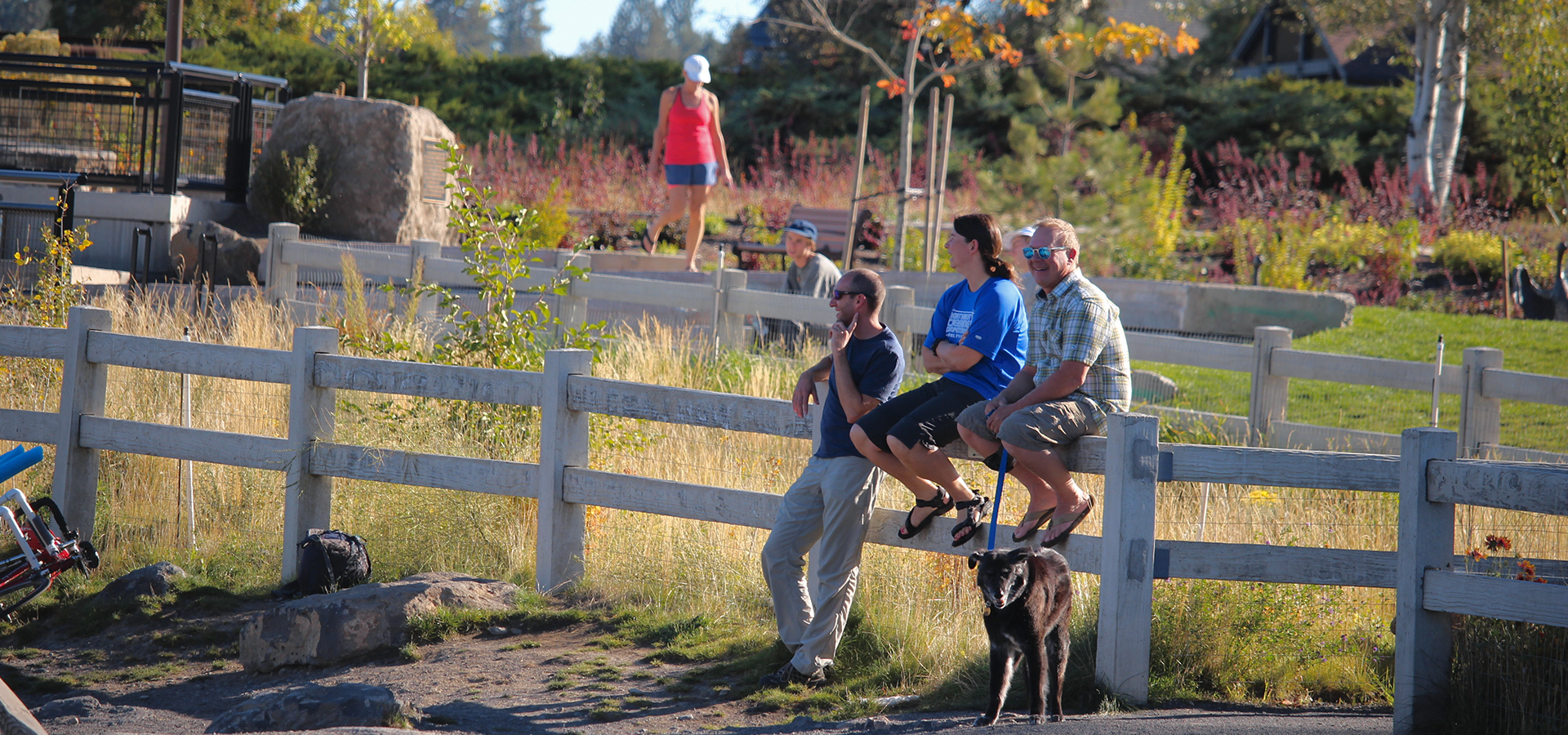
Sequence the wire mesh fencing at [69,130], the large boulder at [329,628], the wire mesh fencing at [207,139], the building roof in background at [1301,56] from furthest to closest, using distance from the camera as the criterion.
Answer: the building roof in background at [1301,56]
the wire mesh fencing at [207,139]
the wire mesh fencing at [69,130]
the large boulder at [329,628]

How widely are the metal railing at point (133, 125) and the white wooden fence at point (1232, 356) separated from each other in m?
2.30

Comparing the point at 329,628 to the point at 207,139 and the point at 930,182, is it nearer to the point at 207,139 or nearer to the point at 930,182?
the point at 930,182

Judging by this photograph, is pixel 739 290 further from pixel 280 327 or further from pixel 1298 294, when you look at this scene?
pixel 1298 294

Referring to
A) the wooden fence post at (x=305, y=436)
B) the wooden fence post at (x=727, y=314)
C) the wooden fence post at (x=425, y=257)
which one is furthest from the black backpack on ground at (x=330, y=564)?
the wooden fence post at (x=425, y=257)

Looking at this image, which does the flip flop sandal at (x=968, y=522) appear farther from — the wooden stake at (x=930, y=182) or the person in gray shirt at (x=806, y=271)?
the wooden stake at (x=930, y=182)

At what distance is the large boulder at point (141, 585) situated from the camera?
5984 millimetres

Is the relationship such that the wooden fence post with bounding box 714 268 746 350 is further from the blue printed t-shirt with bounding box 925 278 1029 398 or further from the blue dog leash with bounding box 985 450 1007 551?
the blue dog leash with bounding box 985 450 1007 551

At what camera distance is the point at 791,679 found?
4.83m

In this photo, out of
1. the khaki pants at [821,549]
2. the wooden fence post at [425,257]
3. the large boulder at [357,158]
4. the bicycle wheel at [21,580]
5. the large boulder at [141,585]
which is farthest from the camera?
the large boulder at [357,158]

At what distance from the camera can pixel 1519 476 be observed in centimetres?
390

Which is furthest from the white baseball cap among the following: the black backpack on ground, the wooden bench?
the black backpack on ground

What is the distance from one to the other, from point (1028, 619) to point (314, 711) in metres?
2.49

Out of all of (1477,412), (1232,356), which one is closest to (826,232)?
(1232,356)

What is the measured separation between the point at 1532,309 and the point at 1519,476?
11.0m
